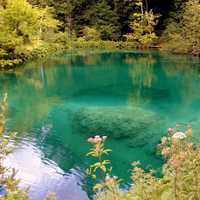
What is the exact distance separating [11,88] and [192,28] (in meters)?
Answer: 17.7

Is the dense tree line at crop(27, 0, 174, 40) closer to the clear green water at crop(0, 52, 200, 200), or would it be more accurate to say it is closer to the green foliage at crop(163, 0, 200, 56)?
the green foliage at crop(163, 0, 200, 56)

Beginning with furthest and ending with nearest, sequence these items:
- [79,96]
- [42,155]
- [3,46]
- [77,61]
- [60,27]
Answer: [60,27], [77,61], [3,46], [79,96], [42,155]

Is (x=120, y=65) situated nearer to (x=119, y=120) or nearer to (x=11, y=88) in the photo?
(x=11, y=88)

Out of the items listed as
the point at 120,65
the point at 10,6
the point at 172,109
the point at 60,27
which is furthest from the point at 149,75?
the point at 60,27

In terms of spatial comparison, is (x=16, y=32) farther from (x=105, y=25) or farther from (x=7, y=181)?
(x=7, y=181)

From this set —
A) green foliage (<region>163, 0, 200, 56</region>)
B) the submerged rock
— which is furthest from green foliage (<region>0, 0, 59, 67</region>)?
the submerged rock

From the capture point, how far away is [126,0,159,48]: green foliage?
3959cm

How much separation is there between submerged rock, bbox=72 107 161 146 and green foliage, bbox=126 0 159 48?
23421 mm

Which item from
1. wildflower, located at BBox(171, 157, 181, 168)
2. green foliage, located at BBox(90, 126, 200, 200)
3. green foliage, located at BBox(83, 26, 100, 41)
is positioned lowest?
green foliage, located at BBox(83, 26, 100, 41)

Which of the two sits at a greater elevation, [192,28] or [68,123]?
[192,28]

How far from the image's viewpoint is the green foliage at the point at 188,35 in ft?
108

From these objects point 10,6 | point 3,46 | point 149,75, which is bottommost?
point 149,75

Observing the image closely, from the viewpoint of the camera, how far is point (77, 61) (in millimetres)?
31953

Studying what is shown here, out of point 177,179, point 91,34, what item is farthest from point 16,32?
point 177,179
